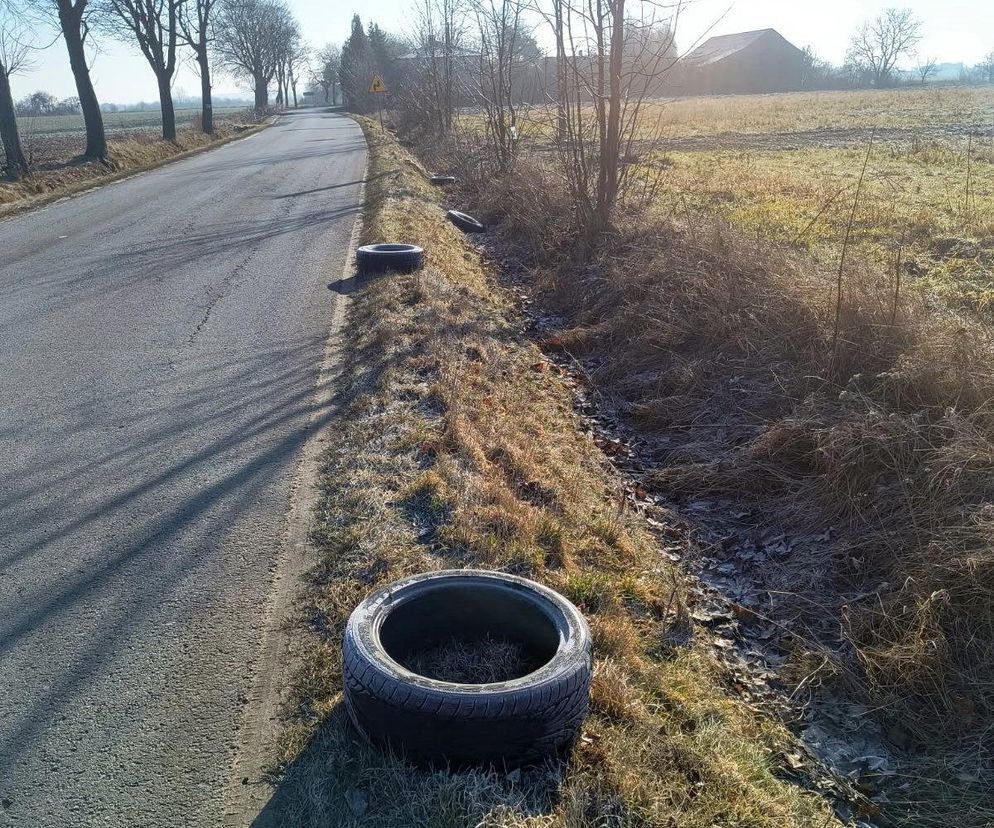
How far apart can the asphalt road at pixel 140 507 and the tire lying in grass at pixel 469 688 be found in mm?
642

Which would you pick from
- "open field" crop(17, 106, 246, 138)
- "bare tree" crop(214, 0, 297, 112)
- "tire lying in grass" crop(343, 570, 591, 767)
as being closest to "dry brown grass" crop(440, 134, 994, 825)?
"tire lying in grass" crop(343, 570, 591, 767)

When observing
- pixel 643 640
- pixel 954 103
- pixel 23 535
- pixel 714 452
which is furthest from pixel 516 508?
pixel 954 103

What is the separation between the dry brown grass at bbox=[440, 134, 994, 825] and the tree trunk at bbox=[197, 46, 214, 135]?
36057mm

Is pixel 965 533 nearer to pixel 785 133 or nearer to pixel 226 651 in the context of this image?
pixel 226 651

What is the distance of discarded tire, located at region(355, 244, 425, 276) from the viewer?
9375 mm

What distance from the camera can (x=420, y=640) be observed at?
10.5ft

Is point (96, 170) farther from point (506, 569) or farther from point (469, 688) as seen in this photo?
point (469, 688)

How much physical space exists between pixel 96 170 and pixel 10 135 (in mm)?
3064

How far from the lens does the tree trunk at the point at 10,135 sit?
682 inches

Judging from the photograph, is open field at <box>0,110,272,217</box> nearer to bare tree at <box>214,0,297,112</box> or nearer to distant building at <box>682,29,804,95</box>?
bare tree at <box>214,0,297,112</box>

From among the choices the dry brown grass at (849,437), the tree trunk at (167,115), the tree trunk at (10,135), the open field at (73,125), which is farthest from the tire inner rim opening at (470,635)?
the tree trunk at (167,115)

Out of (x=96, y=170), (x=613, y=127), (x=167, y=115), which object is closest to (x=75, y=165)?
(x=96, y=170)

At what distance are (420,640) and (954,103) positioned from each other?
58480 millimetres

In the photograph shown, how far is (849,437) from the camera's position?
4969 mm
